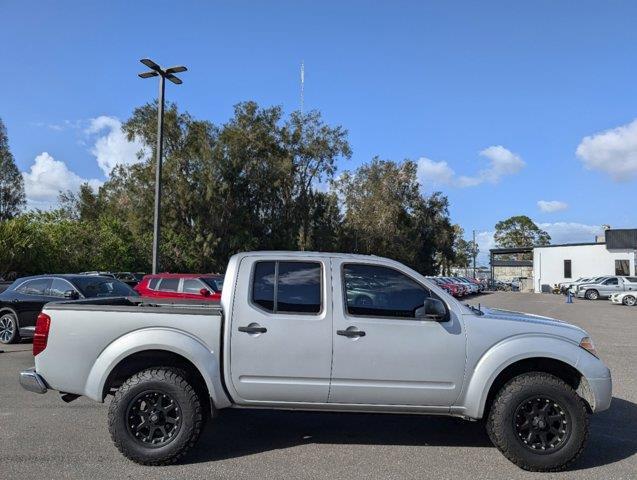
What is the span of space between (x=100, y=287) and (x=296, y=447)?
863cm

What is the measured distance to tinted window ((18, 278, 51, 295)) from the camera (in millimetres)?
12672

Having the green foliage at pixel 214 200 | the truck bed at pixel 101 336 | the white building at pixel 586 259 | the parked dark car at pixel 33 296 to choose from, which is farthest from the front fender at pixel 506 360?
the white building at pixel 586 259

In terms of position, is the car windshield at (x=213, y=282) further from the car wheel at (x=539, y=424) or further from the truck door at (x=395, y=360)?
the car wheel at (x=539, y=424)

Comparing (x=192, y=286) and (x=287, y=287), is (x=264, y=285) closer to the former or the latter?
(x=287, y=287)

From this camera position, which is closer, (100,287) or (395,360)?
(395,360)

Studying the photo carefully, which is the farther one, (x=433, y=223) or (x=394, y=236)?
(x=433, y=223)

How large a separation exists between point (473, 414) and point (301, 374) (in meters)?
1.59

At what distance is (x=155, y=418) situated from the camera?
5035 millimetres

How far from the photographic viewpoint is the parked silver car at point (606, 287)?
1522 inches

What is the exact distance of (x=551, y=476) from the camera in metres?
4.88

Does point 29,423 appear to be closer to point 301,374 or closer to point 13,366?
point 301,374

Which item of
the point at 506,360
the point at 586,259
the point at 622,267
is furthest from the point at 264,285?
the point at 586,259

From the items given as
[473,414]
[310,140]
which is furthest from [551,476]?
[310,140]

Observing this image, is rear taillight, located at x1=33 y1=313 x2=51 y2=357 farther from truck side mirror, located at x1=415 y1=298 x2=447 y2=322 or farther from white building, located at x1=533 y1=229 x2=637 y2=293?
white building, located at x1=533 y1=229 x2=637 y2=293
